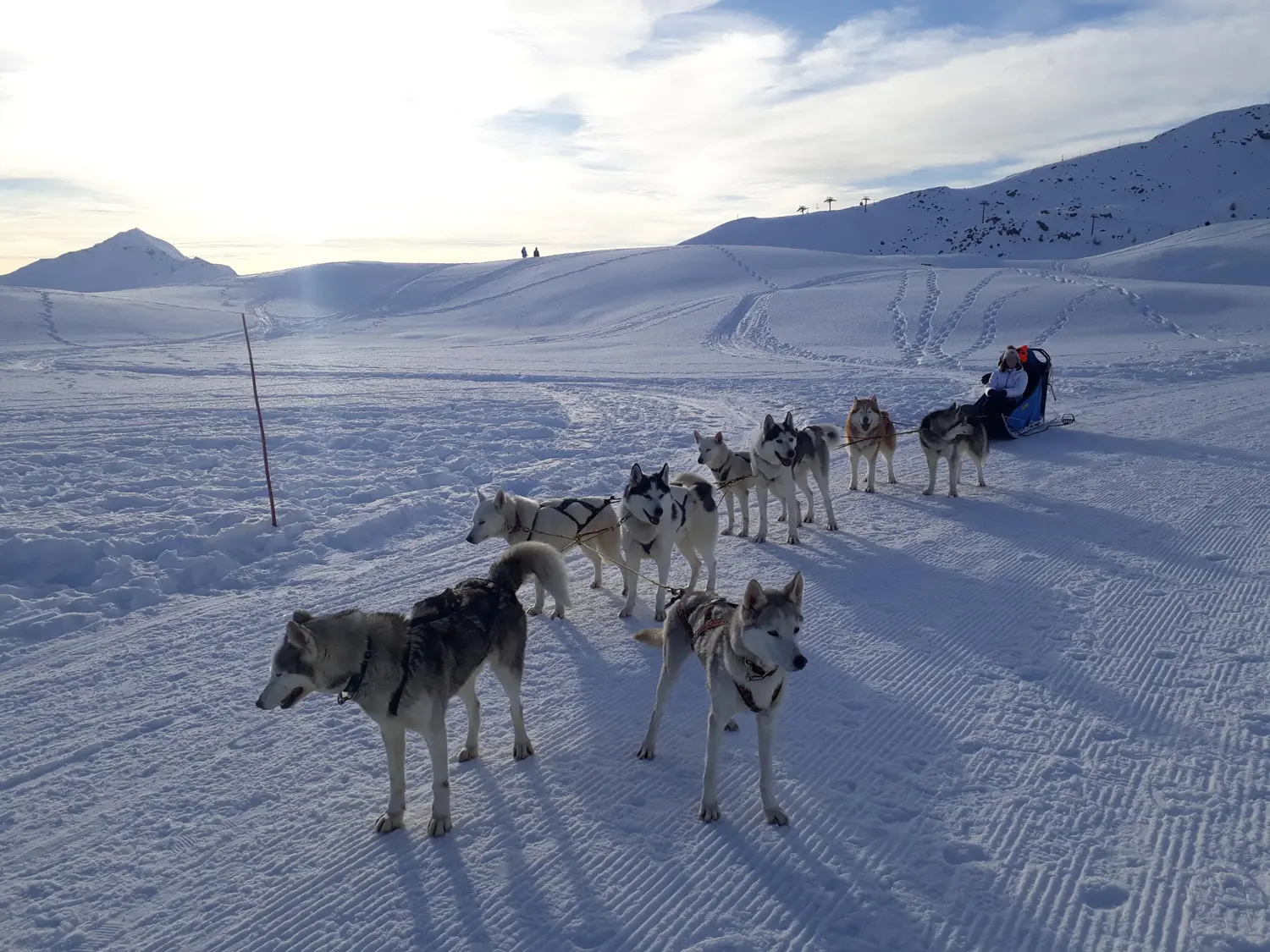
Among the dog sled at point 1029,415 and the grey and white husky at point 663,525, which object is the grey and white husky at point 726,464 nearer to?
the grey and white husky at point 663,525

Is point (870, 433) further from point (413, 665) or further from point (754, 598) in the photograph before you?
point (413, 665)

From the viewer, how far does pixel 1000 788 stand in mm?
3869

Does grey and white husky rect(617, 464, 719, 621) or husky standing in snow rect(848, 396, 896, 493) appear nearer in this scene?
grey and white husky rect(617, 464, 719, 621)

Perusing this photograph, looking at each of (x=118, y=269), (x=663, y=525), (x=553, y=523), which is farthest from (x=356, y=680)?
(x=118, y=269)

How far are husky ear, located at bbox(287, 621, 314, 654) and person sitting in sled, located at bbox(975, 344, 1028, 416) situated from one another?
10431 millimetres

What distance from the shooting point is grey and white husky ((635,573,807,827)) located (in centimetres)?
341

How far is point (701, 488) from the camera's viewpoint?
21.6 ft

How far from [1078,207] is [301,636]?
7381 cm

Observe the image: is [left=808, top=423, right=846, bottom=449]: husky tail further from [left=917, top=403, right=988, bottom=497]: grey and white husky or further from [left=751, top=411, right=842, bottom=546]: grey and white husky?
[left=917, top=403, right=988, bottom=497]: grey and white husky

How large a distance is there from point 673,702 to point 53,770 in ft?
11.1

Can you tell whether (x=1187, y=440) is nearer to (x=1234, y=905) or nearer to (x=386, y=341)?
(x=1234, y=905)

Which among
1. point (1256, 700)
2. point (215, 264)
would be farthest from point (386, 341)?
point (215, 264)

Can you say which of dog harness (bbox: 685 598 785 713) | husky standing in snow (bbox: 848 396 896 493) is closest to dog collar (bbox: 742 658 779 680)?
dog harness (bbox: 685 598 785 713)

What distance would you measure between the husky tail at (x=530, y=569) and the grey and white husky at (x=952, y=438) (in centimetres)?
580
